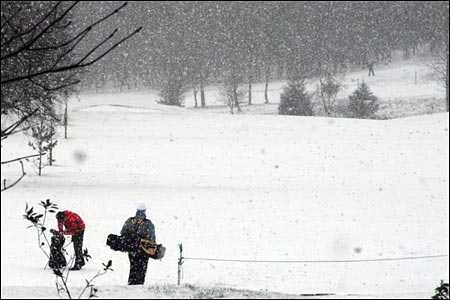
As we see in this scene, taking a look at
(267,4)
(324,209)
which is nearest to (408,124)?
(324,209)

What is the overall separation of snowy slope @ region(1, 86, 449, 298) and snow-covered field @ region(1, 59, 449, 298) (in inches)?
2.5

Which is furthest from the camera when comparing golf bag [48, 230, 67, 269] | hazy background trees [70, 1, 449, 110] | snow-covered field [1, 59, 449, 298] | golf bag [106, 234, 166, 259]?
hazy background trees [70, 1, 449, 110]

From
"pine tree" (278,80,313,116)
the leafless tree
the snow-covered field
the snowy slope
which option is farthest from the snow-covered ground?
the leafless tree

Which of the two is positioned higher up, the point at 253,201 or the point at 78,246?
the point at 78,246

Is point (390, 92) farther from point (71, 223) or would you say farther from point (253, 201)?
point (71, 223)

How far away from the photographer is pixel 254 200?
2212 centimetres

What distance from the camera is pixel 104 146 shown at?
32.2 meters

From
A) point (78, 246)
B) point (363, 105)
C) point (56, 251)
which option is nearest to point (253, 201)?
point (78, 246)

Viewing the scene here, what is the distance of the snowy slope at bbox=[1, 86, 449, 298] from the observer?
13086 mm

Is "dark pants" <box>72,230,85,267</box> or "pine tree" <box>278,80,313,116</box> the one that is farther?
"pine tree" <box>278,80,313,116</box>

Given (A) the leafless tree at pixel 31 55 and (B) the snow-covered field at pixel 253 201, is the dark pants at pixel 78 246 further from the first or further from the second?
(A) the leafless tree at pixel 31 55

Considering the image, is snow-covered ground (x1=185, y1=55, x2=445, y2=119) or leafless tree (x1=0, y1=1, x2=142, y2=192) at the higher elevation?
snow-covered ground (x1=185, y1=55, x2=445, y2=119)

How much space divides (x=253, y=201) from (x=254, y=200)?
0.59ft

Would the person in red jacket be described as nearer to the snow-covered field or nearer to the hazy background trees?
the snow-covered field
